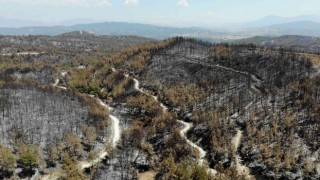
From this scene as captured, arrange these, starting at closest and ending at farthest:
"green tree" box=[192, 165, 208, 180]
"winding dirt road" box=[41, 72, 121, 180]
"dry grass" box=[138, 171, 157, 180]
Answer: "green tree" box=[192, 165, 208, 180] < "winding dirt road" box=[41, 72, 121, 180] < "dry grass" box=[138, 171, 157, 180]

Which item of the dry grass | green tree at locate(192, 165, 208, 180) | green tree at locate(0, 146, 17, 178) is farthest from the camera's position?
the dry grass

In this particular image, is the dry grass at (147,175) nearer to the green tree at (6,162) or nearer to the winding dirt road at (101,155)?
the winding dirt road at (101,155)

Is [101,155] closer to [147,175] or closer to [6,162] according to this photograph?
[147,175]

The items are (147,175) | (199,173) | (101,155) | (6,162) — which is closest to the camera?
(199,173)

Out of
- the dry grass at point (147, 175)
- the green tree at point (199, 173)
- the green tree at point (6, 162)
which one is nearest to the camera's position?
the green tree at point (199, 173)

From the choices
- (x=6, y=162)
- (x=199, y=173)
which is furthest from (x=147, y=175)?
(x=6, y=162)

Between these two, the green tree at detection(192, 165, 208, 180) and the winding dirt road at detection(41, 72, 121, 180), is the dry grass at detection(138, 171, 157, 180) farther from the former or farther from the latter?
the green tree at detection(192, 165, 208, 180)

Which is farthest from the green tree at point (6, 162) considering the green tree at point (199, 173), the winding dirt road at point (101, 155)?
the green tree at point (199, 173)

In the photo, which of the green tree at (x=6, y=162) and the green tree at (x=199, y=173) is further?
the green tree at (x=6, y=162)

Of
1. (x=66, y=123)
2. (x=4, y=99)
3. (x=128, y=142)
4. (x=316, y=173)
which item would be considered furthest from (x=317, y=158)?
(x=4, y=99)

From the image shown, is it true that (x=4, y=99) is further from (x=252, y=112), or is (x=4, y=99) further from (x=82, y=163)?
(x=252, y=112)

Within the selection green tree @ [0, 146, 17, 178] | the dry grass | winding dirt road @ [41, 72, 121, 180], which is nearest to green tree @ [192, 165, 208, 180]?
the dry grass
